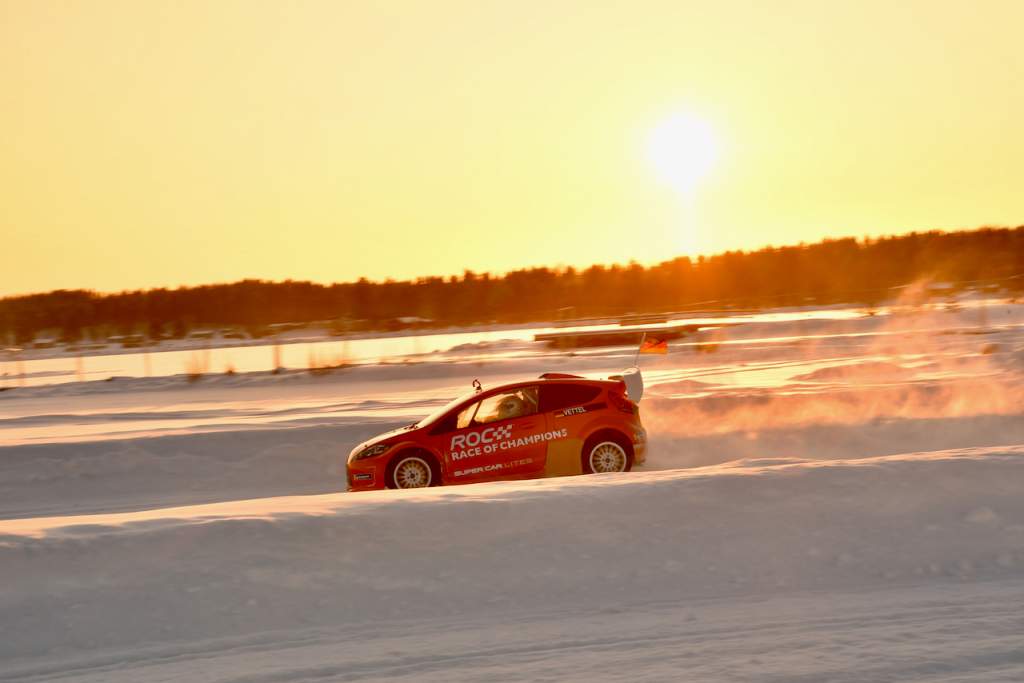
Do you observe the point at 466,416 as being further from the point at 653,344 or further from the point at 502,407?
the point at 653,344

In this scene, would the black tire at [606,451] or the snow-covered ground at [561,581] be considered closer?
the snow-covered ground at [561,581]

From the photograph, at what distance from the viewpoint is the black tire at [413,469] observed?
13664mm

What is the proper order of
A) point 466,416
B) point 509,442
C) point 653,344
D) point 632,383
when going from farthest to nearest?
1. point 653,344
2. point 632,383
3. point 466,416
4. point 509,442

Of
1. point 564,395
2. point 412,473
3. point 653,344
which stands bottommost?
point 412,473

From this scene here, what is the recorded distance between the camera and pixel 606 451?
1394 cm

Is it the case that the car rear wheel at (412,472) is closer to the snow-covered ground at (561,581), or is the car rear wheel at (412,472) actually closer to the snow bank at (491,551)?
the snow-covered ground at (561,581)

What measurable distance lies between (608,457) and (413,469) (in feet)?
7.80

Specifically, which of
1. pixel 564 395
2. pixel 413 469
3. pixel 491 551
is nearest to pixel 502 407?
pixel 564 395

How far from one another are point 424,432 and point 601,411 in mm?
2181

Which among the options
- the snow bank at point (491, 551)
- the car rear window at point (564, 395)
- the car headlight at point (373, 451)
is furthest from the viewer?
the car rear window at point (564, 395)

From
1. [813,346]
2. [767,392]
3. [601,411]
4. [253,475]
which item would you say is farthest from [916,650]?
[813,346]

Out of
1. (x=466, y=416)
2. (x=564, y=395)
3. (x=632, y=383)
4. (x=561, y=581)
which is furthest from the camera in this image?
(x=632, y=383)

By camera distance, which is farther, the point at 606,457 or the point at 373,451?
the point at 606,457

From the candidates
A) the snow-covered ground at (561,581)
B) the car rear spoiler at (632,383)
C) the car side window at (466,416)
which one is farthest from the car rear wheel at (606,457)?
the snow-covered ground at (561,581)
